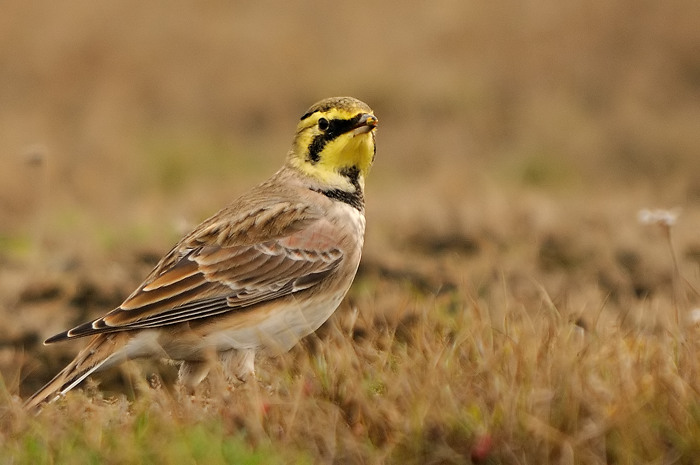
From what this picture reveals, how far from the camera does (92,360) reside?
484 cm

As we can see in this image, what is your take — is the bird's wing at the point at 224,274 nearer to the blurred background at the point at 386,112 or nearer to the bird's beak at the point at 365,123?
the bird's beak at the point at 365,123

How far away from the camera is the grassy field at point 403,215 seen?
12.1ft

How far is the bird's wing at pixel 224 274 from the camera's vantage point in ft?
16.1

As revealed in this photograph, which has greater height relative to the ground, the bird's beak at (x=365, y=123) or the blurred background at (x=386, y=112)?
the bird's beak at (x=365, y=123)

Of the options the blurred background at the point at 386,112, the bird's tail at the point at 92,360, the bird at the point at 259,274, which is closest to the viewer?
the bird's tail at the point at 92,360

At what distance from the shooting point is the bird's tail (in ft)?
15.5

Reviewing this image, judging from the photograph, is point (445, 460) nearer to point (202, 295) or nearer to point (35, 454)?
point (35, 454)

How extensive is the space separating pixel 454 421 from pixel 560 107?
13.1 m

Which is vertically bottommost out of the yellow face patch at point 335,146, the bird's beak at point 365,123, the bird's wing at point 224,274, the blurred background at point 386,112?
the blurred background at point 386,112

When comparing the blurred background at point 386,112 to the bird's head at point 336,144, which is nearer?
the bird's head at point 336,144

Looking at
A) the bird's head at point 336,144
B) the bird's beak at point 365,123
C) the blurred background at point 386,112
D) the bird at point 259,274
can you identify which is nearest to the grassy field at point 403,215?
the blurred background at point 386,112

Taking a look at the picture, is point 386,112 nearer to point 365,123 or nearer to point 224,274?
point 365,123

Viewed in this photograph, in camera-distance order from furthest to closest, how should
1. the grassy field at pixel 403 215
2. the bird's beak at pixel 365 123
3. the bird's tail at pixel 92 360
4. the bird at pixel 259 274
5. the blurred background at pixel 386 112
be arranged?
the blurred background at pixel 386 112 < the bird's beak at pixel 365 123 < the bird at pixel 259 274 < the bird's tail at pixel 92 360 < the grassy field at pixel 403 215

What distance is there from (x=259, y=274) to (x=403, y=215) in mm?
4051
